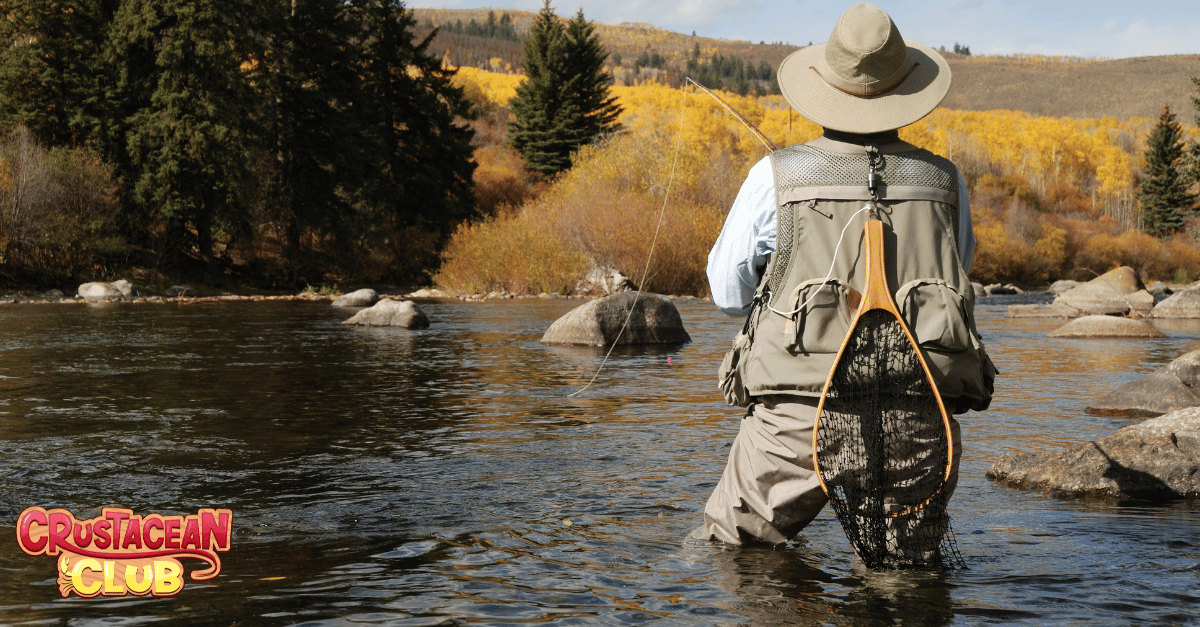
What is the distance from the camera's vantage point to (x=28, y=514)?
4.91 meters

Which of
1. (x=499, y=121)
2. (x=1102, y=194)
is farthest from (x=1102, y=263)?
(x=499, y=121)

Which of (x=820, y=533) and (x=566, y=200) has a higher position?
(x=566, y=200)

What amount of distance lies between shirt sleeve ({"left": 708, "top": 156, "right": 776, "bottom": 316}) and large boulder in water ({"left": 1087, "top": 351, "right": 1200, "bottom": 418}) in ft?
20.3

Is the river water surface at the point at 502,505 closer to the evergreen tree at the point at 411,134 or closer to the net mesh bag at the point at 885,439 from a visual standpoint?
the net mesh bag at the point at 885,439

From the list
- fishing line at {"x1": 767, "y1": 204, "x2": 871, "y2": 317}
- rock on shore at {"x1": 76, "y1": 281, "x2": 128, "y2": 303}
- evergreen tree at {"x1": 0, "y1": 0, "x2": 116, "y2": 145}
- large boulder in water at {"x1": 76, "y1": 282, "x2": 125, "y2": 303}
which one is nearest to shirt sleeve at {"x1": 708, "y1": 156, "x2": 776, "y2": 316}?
fishing line at {"x1": 767, "y1": 204, "x2": 871, "y2": 317}

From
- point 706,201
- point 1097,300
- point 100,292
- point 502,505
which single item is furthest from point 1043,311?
point 100,292

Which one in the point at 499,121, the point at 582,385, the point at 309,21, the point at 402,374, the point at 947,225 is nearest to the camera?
the point at 947,225

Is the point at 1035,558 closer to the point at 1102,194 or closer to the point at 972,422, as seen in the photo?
the point at 972,422

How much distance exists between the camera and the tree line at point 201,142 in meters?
33.5

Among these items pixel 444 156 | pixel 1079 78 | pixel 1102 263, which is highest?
pixel 1079 78

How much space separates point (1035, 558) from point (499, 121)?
71.0 meters

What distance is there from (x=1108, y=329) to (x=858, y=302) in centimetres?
1600

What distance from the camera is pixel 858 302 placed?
10.6 ft

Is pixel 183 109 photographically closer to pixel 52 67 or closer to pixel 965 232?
pixel 52 67
